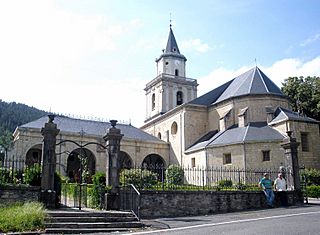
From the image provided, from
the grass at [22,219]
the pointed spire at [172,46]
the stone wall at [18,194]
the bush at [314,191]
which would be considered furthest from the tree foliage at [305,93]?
the grass at [22,219]

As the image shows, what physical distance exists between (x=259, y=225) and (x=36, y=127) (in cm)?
2558

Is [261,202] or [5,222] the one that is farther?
[261,202]

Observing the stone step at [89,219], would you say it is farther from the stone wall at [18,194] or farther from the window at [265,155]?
the window at [265,155]

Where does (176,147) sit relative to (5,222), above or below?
above

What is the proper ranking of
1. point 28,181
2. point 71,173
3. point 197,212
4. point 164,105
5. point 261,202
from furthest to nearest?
point 164,105 → point 71,173 → point 261,202 → point 197,212 → point 28,181

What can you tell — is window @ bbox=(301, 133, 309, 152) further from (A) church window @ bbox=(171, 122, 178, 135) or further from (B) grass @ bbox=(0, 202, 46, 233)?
(B) grass @ bbox=(0, 202, 46, 233)

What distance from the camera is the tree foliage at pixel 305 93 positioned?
38.6 meters

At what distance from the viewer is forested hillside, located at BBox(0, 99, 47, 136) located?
→ 89500 millimetres

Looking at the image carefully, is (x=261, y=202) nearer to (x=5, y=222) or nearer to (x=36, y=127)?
(x=5, y=222)

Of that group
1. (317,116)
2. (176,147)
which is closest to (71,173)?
(176,147)

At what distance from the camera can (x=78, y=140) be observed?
32.5 m

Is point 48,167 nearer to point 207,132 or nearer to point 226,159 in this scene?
point 226,159

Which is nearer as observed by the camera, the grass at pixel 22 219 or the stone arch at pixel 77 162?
the grass at pixel 22 219

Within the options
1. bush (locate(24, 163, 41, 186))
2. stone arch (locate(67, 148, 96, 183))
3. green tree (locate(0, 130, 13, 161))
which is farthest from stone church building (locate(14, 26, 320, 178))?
bush (locate(24, 163, 41, 186))
